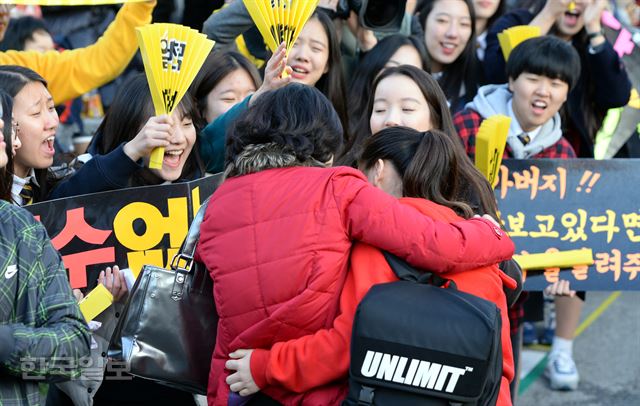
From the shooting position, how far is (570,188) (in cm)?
465

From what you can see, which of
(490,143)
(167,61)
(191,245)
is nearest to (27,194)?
(167,61)

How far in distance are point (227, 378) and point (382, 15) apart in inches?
110

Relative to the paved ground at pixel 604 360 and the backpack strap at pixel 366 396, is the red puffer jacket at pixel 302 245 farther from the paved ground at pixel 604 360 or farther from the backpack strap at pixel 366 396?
the paved ground at pixel 604 360

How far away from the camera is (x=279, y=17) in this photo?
151 inches

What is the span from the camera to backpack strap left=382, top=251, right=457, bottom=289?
2744 mm

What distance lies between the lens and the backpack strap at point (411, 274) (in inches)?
108

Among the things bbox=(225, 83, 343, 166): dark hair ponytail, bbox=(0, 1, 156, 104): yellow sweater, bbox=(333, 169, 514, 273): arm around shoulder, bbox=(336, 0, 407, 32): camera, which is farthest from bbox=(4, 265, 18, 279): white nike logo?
bbox=(336, 0, 407, 32): camera

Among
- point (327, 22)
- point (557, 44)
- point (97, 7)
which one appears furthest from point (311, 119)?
point (97, 7)

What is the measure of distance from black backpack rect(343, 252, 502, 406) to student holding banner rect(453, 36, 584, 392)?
7.33 feet

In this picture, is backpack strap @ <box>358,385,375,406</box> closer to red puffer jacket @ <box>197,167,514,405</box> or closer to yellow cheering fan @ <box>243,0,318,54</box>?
red puffer jacket @ <box>197,167,514,405</box>

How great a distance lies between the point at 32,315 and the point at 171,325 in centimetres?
51

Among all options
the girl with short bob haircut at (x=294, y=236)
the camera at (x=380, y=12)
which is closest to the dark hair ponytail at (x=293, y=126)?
the girl with short bob haircut at (x=294, y=236)

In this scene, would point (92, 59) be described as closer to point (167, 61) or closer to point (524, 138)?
point (167, 61)

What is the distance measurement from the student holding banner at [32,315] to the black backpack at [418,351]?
0.73m
